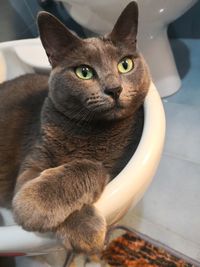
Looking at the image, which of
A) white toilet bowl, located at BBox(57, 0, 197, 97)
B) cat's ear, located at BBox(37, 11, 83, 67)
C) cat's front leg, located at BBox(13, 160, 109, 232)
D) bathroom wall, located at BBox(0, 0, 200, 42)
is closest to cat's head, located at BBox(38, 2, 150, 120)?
cat's ear, located at BBox(37, 11, 83, 67)

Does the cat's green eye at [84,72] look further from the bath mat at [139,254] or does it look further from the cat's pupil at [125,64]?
the bath mat at [139,254]

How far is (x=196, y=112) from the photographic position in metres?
1.48

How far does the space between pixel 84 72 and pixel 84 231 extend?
0.97ft

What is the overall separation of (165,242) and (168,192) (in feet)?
0.63

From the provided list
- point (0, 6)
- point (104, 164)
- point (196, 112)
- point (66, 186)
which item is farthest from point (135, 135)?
point (0, 6)

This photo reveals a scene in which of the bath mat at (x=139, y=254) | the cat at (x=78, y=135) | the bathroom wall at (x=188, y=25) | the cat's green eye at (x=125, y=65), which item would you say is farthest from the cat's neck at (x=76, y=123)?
the bathroom wall at (x=188, y=25)

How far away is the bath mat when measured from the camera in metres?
1.05

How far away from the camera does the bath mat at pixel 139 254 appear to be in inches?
41.5

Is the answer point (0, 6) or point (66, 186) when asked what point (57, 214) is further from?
point (0, 6)

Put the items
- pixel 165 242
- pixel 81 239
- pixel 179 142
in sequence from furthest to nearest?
1. pixel 179 142
2. pixel 165 242
3. pixel 81 239

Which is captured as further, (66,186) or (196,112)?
(196,112)

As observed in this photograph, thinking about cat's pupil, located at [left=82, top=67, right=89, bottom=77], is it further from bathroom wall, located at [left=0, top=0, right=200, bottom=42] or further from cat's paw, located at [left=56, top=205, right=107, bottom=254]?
bathroom wall, located at [left=0, top=0, right=200, bottom=42]

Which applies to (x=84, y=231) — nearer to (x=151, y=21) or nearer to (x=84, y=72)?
(x=84, y=72)

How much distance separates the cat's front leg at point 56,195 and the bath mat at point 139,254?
1.62 ft
